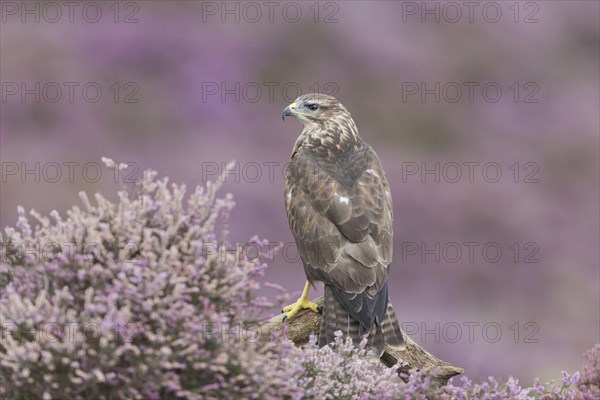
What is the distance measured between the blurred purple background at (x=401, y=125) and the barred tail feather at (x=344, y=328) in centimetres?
652

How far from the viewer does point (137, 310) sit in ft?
24.4

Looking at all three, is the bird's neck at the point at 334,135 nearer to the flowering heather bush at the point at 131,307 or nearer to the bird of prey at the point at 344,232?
the bird of prey at the point at 344,232

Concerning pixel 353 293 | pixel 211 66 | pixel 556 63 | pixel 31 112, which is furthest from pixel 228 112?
pixel 353 293

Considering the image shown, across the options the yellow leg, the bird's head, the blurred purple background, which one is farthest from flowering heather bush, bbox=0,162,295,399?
the blurred purple background

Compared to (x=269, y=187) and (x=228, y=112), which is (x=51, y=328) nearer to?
(x=269, y=187)

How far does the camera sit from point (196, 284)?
7719mm

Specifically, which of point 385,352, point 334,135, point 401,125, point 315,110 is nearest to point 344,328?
point 385,352

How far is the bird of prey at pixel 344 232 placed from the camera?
33.3ft

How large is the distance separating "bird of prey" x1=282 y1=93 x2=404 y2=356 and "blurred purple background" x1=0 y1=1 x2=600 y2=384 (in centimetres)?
632

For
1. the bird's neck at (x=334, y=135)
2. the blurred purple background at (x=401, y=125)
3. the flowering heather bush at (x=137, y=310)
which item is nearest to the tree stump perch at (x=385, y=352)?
the bird's neck at (x=334, y=135)

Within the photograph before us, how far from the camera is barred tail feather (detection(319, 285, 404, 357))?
10.1 metres

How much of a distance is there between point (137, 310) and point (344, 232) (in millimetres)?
3307

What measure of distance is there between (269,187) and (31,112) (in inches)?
238

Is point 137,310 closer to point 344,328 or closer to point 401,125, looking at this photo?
point 344,328
